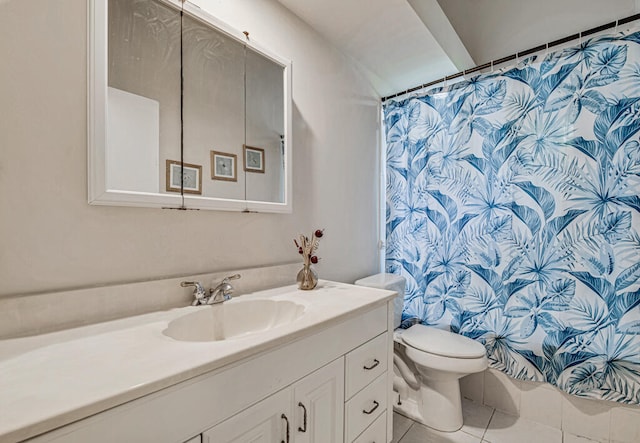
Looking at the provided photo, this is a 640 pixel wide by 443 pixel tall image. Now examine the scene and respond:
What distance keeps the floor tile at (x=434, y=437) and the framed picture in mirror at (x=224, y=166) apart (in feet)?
5.46

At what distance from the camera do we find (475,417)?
1735 millimetres

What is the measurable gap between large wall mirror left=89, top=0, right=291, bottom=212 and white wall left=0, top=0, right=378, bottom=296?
0.17ft

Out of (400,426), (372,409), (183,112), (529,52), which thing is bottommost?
(400,426)

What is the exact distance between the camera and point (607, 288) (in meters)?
1.43

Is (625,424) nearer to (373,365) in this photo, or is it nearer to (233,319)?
(373,365)

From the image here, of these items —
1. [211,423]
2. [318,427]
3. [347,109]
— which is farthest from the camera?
[347,109]

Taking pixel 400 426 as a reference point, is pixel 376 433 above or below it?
above

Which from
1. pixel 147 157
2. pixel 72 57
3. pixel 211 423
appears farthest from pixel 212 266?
pixel 72 57

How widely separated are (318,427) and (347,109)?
5.72ft

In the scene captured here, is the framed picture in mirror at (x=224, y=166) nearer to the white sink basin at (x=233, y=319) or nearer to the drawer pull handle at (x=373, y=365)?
the white sink basin at (x=233, y=319)

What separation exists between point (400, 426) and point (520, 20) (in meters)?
2.82

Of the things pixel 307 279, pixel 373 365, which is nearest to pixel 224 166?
pixel 307 279

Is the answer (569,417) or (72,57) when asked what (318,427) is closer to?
(72,57)

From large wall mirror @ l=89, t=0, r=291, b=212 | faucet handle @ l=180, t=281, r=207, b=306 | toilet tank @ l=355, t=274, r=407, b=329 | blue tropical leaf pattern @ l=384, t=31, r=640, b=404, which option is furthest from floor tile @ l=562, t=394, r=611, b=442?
faucet handle @ l=180, t=281, r=207, b=306
